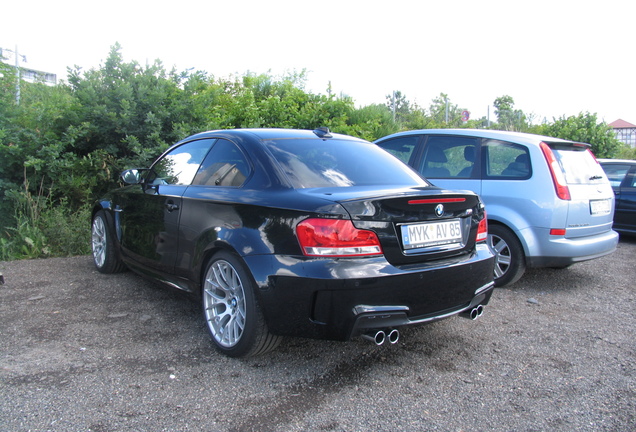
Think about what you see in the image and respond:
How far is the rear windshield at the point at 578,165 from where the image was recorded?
530 centimetres

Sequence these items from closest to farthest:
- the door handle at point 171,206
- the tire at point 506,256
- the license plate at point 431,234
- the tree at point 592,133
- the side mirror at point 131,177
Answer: the license plate at point 431,234 < the door handle at point 171,206 < the side mirror at point 131,177 < the tire at point 506,256 < the tree at point 592,133

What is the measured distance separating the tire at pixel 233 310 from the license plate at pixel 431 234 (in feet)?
3.18

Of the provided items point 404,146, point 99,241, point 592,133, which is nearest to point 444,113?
point 592,133

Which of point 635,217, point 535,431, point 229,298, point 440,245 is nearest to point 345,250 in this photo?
point 440,245

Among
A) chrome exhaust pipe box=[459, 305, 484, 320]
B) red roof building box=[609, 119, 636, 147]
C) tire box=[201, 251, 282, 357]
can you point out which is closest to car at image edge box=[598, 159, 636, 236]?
chrome exhaust pipe box=[459, 305, 484, 320]

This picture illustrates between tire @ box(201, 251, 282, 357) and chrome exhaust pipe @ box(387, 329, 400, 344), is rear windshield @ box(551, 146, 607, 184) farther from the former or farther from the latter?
tire @ box(201, 251, 282, 357)

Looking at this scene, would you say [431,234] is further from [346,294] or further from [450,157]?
[450,157]

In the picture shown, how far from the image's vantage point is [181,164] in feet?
14.3

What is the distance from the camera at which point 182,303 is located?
466 centimetres

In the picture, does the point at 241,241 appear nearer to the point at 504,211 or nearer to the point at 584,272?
the point at 504,211

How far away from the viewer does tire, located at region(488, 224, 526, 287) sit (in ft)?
17.3

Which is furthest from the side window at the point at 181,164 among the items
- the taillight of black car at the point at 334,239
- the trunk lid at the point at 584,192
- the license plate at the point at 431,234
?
the trunk lid at the point at 584,192

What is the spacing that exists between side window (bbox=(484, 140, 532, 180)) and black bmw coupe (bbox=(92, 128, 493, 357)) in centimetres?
181

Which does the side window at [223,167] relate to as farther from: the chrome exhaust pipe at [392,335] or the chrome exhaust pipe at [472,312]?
the chrome exhaust pipe at [472,312]
